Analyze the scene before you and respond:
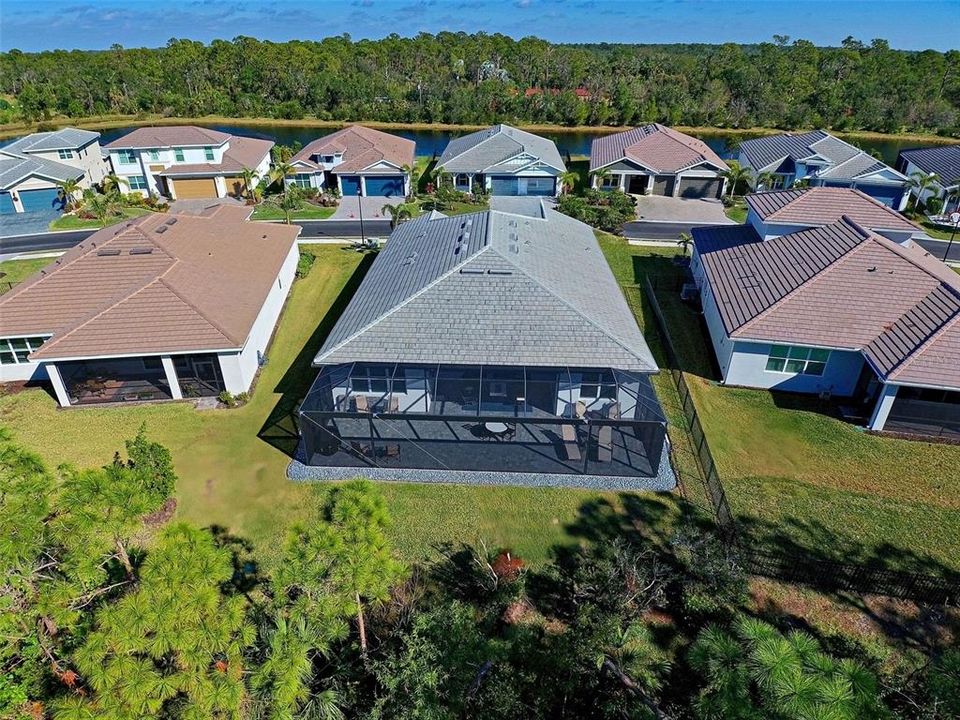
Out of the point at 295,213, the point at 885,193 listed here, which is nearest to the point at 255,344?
the point at 295,213

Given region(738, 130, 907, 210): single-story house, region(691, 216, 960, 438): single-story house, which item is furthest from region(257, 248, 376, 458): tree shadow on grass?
region(738, 130, 907, 210): single-story house

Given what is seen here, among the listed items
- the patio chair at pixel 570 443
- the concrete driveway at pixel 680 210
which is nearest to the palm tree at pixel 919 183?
the concrete driveway at pixel 680 210

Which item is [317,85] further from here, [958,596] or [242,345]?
[958,596]

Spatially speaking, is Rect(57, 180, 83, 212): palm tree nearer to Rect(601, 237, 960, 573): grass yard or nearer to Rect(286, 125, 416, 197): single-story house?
Rect(286, 125, 416, 197): single-story house

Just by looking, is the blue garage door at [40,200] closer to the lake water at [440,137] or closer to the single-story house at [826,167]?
the lake water at [440,137]

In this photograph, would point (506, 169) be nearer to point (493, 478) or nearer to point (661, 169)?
point (661, 169)
